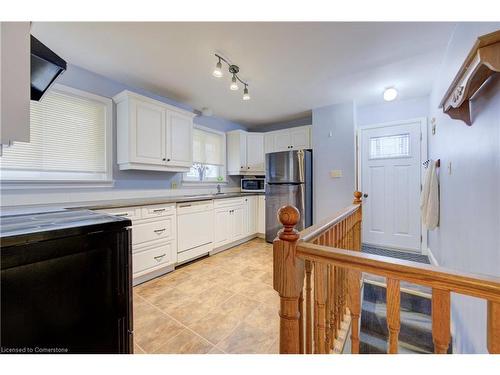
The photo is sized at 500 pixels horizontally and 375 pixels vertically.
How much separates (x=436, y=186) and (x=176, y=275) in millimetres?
2997

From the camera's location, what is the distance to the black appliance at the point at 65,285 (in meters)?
0.77

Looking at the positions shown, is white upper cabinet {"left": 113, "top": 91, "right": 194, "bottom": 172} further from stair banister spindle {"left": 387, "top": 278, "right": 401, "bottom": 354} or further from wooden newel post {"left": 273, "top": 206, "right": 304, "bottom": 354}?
stair banister spindle {"left": 387, "top": 278, "right": 401, "bottom": 354}

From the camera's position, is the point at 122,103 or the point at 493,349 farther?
the point at 122,103

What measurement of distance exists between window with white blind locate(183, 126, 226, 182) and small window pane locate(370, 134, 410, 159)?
2612mm

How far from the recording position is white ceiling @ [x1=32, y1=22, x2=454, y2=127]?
1728 millimetres

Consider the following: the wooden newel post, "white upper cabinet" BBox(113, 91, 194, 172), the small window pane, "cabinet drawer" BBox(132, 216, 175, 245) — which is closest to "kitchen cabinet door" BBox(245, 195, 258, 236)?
"white upper cabinet" BBox(113, 91, 194, 172)

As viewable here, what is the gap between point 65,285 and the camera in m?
0.88

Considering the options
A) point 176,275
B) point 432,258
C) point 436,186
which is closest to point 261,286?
point 176,275

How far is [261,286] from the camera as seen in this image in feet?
7.45

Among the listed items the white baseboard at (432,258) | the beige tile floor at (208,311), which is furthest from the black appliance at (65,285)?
the white baseboard at (432,258)

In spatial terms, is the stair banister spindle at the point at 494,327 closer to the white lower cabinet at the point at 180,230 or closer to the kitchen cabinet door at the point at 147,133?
the white lower cabinet at the point at 180,230

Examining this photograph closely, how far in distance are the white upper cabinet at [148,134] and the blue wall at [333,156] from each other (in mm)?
2126

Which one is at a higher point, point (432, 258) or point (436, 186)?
point (436, 186)

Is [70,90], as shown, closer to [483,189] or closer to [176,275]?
[176,275]
